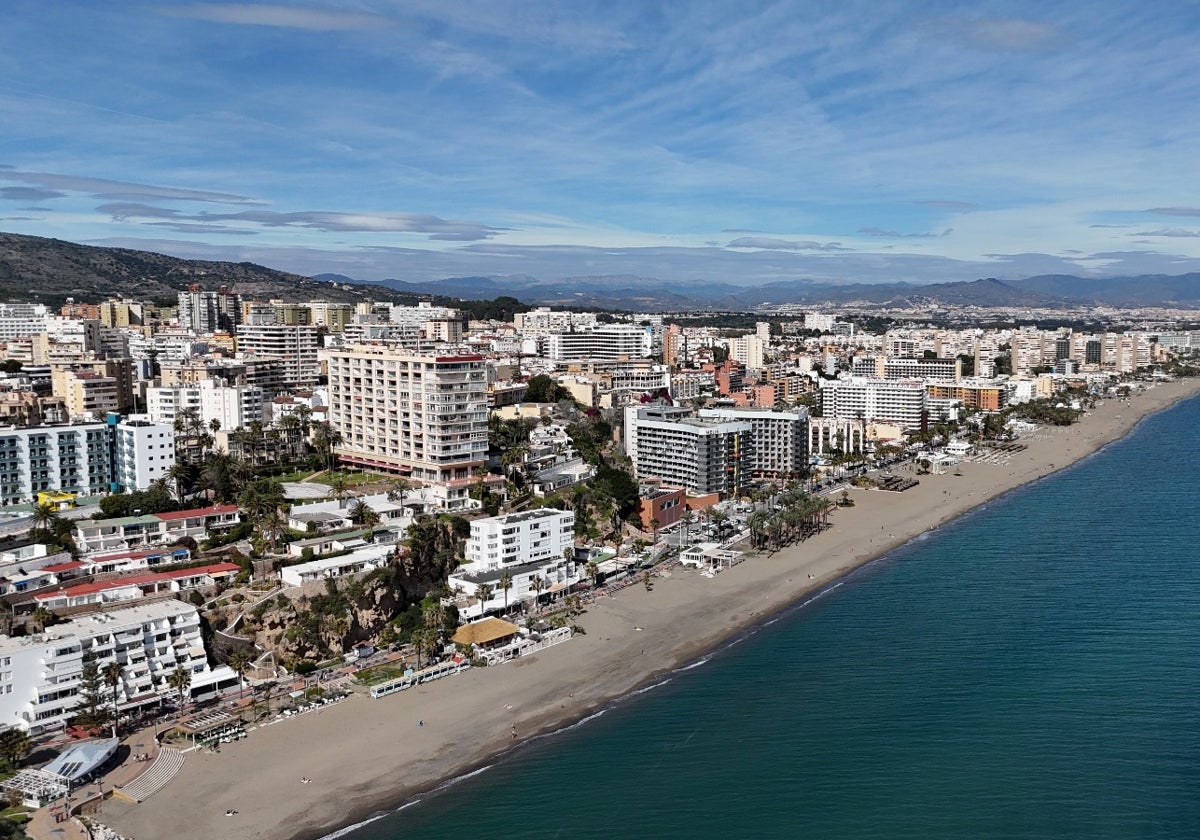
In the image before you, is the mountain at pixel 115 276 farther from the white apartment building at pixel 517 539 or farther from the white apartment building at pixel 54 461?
the white apartment building at pixel 517 539

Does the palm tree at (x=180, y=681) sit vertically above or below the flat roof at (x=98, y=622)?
below

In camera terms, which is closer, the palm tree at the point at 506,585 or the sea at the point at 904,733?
the sea at the point at 904,733

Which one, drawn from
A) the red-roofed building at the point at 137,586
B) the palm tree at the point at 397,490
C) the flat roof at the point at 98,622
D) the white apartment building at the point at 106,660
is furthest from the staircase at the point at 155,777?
the palm tree at the point at 397,490

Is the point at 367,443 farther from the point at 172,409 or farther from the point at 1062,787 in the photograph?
the point at 1062,787

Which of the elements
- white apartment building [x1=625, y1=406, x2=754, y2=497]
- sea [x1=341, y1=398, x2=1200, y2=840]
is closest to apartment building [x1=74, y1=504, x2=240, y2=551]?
sea [x1=341, y1=398, x2=1200, y2=840]

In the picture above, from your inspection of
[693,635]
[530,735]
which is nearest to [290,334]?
[693,635]
